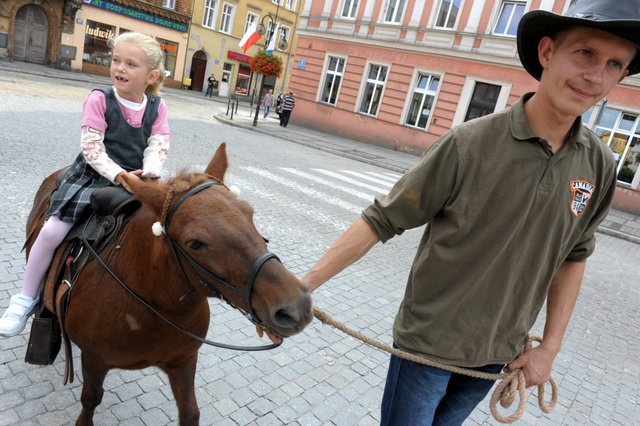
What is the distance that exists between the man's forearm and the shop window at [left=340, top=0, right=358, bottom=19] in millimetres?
23840

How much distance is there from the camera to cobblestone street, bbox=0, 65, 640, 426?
299 cm

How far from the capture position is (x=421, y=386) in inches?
72.9

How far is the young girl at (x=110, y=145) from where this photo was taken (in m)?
2.60

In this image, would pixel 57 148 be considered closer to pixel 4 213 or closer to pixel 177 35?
pixel 4 213

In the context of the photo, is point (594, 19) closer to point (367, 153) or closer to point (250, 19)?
point (367, 153)

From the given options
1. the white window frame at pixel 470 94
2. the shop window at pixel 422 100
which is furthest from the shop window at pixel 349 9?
the white window frame at pixel 470 94

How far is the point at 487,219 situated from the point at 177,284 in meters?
1.33

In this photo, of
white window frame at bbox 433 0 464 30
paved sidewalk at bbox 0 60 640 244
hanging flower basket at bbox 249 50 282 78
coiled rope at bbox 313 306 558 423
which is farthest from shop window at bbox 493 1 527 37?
coiled rope at bbox 313 306 558 423

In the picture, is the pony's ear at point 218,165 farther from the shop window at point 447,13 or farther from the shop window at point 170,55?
the shop window at point 170,55

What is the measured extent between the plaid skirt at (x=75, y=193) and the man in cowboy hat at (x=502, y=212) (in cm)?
164

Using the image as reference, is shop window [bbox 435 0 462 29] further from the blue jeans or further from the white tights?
the blue jeans

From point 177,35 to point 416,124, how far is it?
21.4 metres

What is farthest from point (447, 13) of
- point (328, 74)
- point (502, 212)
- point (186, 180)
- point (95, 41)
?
point (95, 41)

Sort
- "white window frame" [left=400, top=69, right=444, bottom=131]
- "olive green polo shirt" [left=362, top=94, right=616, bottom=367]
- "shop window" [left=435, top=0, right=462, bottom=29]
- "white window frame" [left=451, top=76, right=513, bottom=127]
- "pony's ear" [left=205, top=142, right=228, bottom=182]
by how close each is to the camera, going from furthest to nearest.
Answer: "white window frame" [left=400, top=69, right=444, bottom=131], "shop window" [left=435, top=0, right=462, bottom=29], "white window frame" [left=451, top=76, right=513, bottom=127], "pony's ear" [left=205, top=142, right=228, bottom=182], "olive green polo shirt" [left=362, top=94, right=616, bottom=367]
